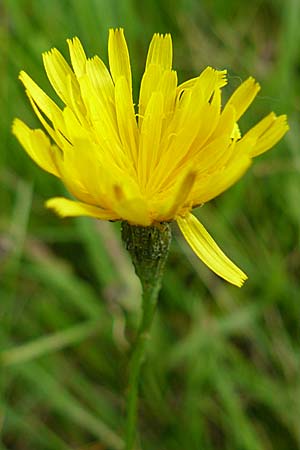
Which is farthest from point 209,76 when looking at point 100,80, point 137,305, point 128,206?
point 137,305

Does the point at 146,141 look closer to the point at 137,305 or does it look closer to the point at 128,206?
the point at 128,206

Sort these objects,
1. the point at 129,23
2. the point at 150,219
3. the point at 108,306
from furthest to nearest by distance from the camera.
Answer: the point at 129,23
the point at 108,306
the point at 150,219

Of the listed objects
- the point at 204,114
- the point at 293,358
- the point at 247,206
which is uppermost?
the point at 204,114

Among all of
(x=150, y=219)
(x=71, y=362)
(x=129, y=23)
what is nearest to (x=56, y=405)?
(x=71, y=362)

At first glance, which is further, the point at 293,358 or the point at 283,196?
the point at 283,196

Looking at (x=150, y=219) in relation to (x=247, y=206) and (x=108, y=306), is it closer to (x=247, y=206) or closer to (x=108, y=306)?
(x=108, y=306)

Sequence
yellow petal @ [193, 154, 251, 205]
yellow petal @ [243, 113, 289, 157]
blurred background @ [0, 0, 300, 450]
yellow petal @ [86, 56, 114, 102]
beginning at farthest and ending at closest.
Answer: blurred background @ [0, 0, 300, 450] < yellow petal @ [86, 56, 114, 102] < yellow petal @ [243, 113, 289, 157] < yellow petal @ [193, 154, 251, 205]

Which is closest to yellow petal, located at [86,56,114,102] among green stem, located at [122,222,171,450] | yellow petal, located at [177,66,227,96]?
yellow petal, located at [177,66,227,96]

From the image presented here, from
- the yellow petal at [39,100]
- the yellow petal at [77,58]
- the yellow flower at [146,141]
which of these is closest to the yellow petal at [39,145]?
the yellow flower at [146,141]

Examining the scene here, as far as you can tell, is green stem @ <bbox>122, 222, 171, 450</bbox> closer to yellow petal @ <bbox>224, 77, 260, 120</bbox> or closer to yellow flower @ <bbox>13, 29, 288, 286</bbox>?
yellow flower @ <bbox>13, 29, 288, 286</bbox>
